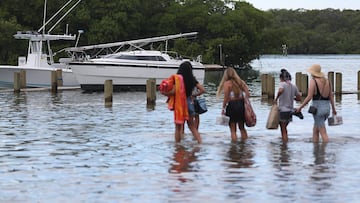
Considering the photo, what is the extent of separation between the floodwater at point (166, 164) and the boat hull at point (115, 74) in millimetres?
19993

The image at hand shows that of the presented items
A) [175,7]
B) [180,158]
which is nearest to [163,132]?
[180,158]

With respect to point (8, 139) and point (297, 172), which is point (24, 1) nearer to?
point (8, 139)

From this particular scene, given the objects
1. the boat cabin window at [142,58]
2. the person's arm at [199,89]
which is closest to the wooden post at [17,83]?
the boat cabin window at [142,58]

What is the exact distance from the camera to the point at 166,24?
309 ft

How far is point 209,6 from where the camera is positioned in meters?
103

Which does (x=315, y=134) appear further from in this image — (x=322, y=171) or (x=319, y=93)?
(x=322, y=171)

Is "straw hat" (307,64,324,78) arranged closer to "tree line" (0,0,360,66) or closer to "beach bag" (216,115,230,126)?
"beach bag" (216,115,230,126)

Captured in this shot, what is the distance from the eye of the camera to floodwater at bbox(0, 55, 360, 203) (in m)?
11.9

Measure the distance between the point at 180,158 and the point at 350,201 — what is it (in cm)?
478

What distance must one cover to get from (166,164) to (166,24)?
80.0 m

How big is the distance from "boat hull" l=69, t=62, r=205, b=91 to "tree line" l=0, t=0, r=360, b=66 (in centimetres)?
3136

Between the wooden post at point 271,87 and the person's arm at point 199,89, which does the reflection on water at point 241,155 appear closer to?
the person's arm at point 199,89

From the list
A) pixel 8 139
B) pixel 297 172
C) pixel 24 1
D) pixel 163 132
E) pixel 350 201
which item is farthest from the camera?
pixel 24 1

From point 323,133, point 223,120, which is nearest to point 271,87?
point 323,133
